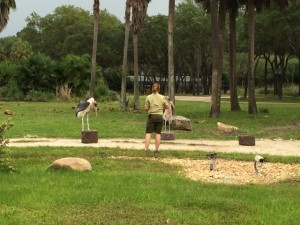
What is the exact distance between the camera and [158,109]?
12.6m

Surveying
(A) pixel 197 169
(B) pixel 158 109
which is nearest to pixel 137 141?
(B) pixel 158 109

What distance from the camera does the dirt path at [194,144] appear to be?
13961mm

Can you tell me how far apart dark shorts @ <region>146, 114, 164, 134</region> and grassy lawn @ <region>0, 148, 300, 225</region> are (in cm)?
260

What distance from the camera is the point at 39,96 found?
42.9 m

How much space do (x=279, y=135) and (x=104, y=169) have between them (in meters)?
9.89

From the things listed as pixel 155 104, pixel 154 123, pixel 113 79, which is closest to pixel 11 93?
pixel 113 79

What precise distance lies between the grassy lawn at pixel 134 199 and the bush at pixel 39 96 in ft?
109

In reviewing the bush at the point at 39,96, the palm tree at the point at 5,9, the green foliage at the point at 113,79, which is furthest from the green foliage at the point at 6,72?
the green foliage at the point at 113,79

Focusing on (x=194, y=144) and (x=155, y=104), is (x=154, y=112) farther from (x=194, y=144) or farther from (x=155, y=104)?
(x=194, y=144)

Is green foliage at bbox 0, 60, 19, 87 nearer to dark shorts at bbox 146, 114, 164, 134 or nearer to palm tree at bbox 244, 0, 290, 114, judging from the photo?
palm tree at bbox 244, 0, 290, 114

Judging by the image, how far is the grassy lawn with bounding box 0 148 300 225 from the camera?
642 cm

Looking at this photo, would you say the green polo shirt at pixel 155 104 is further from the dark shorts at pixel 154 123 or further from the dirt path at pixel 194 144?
the dirt path at pixel 194 144

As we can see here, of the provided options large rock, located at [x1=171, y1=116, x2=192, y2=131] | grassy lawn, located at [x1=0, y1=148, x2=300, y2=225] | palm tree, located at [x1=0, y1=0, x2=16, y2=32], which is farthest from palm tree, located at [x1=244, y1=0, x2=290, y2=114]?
grassy lawn, located at [x1=0, y1=148, x2=300, y2=225]

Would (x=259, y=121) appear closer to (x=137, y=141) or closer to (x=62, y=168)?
(x=137, y=141)
